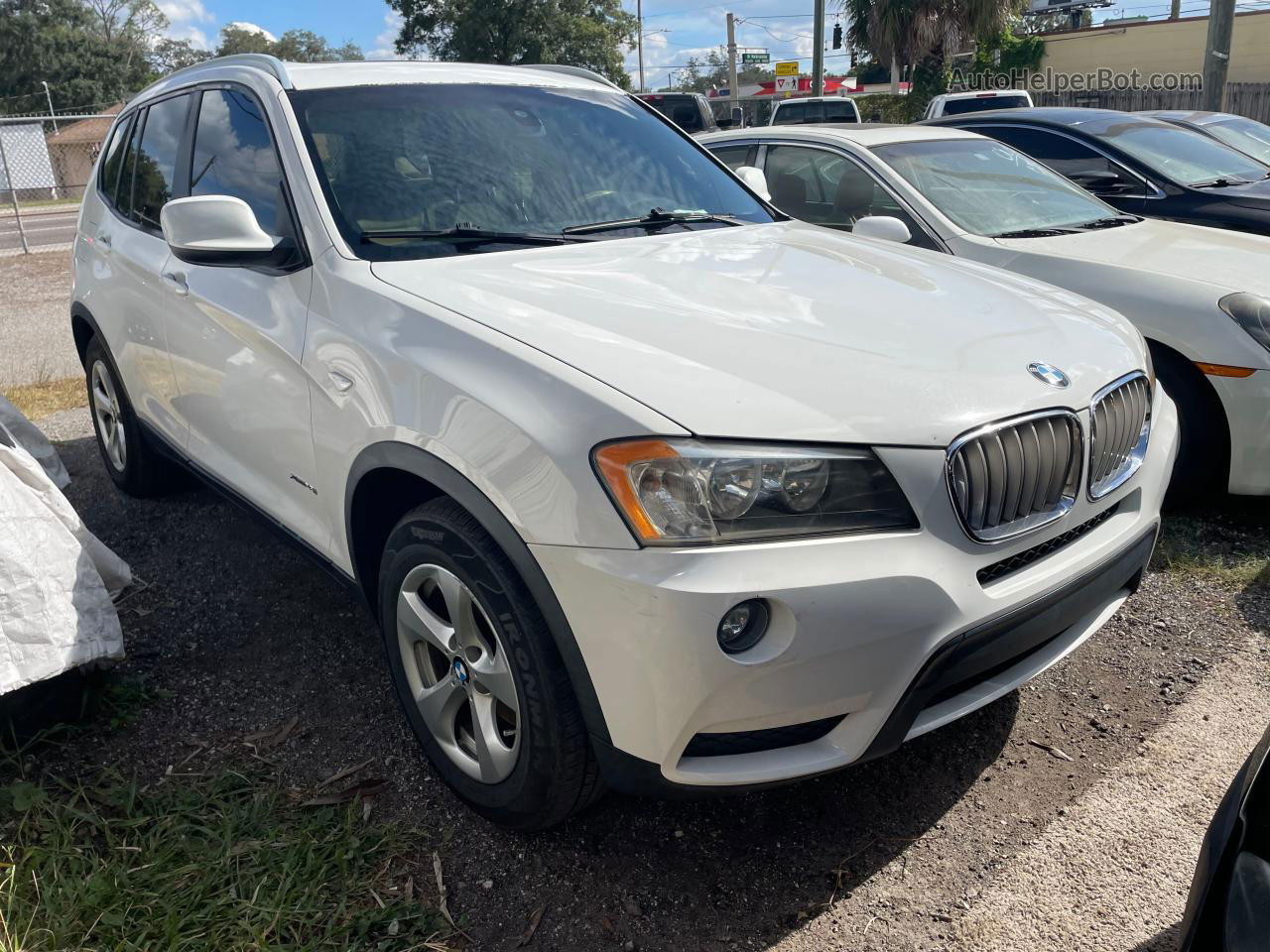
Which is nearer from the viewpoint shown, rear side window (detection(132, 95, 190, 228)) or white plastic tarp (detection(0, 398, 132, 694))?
white plastic tarp (detection(0, 398, 132, 694))

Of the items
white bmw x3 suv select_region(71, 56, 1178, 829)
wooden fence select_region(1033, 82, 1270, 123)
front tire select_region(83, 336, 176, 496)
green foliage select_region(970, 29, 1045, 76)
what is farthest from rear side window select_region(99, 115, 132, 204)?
green foliage select_region(970, 29, 1045, 76)

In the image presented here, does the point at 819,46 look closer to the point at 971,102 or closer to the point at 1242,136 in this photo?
the point at 971,102

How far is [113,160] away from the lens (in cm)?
456

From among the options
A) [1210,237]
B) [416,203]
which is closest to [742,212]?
[416,203]

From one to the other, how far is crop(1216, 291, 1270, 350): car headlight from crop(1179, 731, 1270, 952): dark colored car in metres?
2.87

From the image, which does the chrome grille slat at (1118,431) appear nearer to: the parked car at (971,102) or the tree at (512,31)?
the parked car at (971,102)

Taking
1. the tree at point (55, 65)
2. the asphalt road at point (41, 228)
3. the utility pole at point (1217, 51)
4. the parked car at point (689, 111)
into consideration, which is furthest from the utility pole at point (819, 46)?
the tree at point (55, 65)

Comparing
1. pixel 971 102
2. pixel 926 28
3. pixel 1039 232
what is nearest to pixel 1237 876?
pixel 1039 232

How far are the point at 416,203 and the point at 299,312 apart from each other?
46 centimetres

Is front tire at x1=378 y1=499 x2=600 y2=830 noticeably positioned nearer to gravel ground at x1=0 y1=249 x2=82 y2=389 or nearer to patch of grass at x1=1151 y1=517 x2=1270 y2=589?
patch of grass at x1=1151 y1=517 x2=1270 y2=589

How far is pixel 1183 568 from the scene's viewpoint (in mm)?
3865

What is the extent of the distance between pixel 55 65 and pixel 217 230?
212 feet

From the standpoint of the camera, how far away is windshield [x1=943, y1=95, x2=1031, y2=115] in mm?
15180

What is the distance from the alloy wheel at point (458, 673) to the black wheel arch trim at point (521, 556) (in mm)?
187
